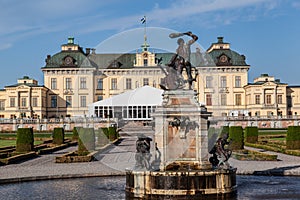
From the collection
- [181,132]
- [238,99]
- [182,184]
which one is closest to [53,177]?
[181,132]

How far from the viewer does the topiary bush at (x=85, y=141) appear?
21112 millimetres

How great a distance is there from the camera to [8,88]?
61844 mm

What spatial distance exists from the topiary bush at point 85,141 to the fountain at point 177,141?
1067cm

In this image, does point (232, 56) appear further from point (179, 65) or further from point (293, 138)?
point (179, 65)

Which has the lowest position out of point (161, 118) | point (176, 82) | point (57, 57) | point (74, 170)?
point (74, 170)

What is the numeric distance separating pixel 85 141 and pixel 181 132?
11759 millimetres

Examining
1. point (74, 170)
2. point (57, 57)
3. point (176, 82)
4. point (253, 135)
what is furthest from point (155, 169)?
point (57, 57)

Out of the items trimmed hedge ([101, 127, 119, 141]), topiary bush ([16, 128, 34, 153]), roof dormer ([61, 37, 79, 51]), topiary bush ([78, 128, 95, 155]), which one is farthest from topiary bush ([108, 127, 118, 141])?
roof dormer ([61, 37, 79, 51])

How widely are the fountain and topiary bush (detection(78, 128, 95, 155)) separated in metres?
10.7

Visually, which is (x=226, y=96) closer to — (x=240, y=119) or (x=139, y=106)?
(x=240, y=119)

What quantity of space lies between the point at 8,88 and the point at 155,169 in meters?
54.7

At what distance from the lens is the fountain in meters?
10.1

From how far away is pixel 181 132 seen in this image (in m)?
10.5

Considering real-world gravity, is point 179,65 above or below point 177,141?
above
